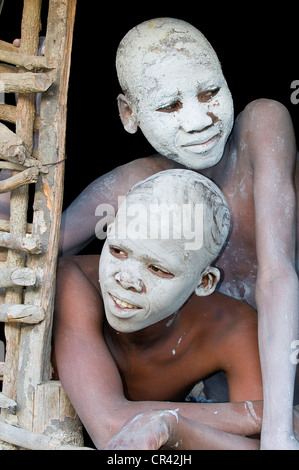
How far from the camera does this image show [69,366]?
3.69m

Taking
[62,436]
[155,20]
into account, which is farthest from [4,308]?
[155,20]

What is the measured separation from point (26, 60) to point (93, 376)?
1.41m

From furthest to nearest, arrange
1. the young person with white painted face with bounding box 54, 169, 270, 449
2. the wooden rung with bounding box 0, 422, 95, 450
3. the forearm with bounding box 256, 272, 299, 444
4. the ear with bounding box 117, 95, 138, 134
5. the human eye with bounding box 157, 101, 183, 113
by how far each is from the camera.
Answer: the ear with bounding box 117, 95, 138, 134 < the human eye with bounding box 157, 101, 183, 113 < the wooden rung with bounding box 0, 422, 95, 450 < the young person with white painted face with bounding box 54, 169, 270, 449 < the forearm with bounding box 256, 272, 299, 444

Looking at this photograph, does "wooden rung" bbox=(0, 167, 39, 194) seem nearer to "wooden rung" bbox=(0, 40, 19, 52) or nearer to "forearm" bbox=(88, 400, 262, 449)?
"wooden rung" bbox=(0, 40, 19, 52)

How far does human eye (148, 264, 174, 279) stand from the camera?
141 inches

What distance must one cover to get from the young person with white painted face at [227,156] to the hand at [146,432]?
50cm

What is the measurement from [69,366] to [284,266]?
1.02 meters

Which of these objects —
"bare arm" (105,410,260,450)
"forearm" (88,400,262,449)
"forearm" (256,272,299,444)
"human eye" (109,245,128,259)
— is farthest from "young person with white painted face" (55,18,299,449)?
"human eye" (109,245,128,259)

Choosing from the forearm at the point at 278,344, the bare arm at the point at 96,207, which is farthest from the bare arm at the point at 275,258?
the bare arm at the point at 96,207

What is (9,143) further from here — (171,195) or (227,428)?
(227,428)

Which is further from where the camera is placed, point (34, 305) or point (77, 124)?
point (77, 124)

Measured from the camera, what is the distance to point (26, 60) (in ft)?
12.4

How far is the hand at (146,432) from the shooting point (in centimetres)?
304

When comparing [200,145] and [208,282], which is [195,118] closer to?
[200,145]
